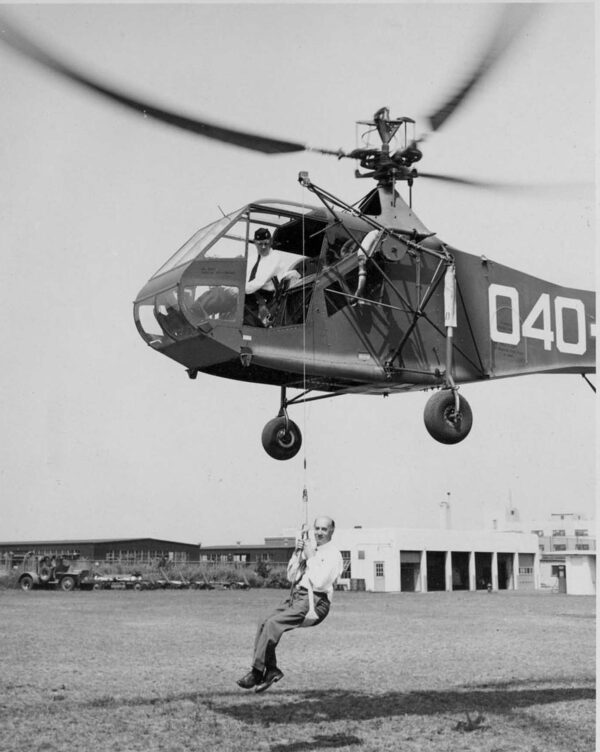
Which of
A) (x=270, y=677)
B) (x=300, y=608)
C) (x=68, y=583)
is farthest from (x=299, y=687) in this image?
(x=68, y=583)

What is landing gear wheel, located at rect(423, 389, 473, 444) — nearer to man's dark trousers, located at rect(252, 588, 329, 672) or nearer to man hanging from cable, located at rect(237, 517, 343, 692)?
man hanging from cable, located at rect(237, 517, 343, 692)

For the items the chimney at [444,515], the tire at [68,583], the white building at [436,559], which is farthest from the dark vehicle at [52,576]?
the chimney at [444,515]

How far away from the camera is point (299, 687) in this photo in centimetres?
1822

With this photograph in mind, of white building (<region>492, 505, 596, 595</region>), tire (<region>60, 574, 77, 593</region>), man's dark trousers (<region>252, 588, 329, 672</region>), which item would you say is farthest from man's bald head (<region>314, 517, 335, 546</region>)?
white building (<region>492, 505, 596, 595</region>)

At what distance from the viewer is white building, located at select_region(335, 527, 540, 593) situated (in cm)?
7650

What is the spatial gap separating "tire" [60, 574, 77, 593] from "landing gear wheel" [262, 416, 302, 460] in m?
44.9

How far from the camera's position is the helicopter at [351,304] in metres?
11.9

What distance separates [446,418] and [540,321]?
11.5 feet

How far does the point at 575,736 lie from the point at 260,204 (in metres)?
9.45

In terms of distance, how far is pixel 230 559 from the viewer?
96562 millimetres

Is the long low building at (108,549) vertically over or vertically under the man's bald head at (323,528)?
under

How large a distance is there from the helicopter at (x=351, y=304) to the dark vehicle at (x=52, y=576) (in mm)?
45121

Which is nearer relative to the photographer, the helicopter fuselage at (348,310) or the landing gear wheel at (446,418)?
the helicopter fuselage at (348,310)

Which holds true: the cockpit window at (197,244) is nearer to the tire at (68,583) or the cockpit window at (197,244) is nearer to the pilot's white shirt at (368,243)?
the pilot's white shirt at (368,243)
